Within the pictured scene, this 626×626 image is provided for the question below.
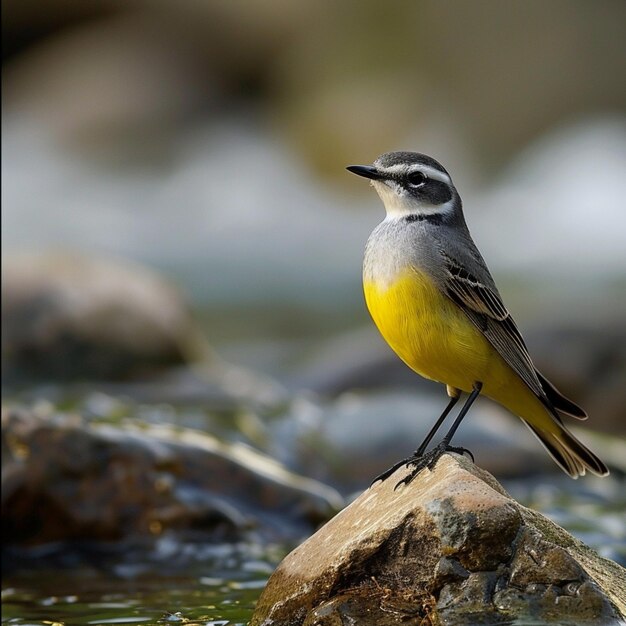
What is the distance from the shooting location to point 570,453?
7133mm

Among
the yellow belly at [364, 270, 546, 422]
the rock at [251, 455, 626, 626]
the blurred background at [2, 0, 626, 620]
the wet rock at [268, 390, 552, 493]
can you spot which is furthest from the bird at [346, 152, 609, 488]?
the blurred background at [2, 0, 626, 620]

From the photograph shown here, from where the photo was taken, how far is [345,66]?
102 feet

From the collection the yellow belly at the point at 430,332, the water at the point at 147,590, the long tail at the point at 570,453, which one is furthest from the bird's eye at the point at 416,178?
the water at the point at 147,590

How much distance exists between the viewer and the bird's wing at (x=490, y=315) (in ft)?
21.1

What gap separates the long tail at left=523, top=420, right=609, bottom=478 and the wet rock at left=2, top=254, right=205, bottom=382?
21.6 ft

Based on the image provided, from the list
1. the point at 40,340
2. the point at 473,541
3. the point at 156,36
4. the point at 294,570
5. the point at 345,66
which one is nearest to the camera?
the point at 473,541

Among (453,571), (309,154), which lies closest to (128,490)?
(453,571)

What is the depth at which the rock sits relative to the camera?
17.3 ft

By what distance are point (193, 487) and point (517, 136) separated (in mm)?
20622

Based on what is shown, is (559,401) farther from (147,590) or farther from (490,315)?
(147,590)

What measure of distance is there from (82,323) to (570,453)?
22.9ft

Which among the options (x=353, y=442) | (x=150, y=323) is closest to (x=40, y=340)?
(x=150, y=323)

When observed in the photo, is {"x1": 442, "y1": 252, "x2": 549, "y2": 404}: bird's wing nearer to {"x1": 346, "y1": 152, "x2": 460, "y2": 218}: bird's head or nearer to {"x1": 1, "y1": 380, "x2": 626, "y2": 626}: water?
{"x1": 346, "y1": 152, "x2": 460, "y2": 218}: bird's head

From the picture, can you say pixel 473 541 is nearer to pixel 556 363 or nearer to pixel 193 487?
pixel 193 487
